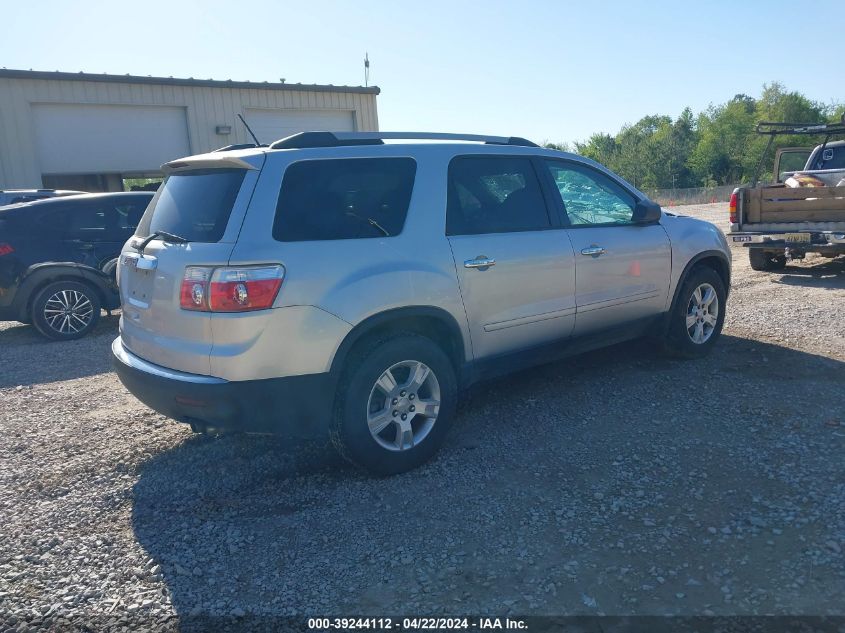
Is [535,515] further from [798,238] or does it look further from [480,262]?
[798,238]

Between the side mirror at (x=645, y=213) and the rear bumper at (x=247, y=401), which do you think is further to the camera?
the side mirror at (x=645, y=213)

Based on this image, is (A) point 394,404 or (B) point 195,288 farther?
(A) point 394,404

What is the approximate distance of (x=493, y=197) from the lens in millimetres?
4688

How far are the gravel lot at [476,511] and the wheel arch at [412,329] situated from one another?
0.67 m

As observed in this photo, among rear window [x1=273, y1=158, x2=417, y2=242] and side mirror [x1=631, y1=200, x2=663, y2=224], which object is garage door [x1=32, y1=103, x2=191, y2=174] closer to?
rear window [x1=273, y1=158, x2=417, y2=242]

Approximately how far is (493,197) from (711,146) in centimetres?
7051

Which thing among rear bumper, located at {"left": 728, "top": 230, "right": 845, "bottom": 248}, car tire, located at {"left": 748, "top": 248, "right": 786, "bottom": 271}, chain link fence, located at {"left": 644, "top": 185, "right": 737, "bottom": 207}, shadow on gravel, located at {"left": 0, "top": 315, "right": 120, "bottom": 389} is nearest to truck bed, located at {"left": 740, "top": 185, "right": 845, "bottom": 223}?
rear bumper, located at {"left": 728, "top": 230, "right": 845, "bottom": 248}

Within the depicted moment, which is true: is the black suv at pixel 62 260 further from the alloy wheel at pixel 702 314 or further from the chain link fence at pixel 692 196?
the chain link fence at pixel 692 196

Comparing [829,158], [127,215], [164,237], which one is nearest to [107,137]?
[127,215]

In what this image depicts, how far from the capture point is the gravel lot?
2951 millimetres

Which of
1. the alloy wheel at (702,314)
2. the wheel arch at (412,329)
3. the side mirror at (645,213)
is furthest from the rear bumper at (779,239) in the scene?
the wheel arch at (412,329)

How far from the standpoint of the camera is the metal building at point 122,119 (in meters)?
15.9

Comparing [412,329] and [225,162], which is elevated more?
[225,162]

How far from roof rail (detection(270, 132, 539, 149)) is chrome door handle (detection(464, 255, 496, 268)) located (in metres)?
0.93
